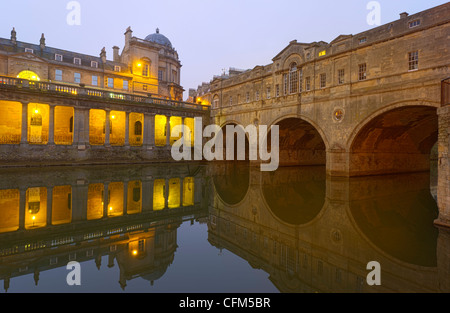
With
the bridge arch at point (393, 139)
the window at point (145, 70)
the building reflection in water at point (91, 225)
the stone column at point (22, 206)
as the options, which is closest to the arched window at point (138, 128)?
the window at point (145, 70)

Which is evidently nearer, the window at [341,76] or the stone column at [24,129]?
the window at [341,76]

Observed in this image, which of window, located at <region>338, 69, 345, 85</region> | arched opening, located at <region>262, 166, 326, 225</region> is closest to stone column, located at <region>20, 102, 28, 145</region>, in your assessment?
arched opening, located at <region>262, 166, 326, 225</region>

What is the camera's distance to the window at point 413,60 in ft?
54.0

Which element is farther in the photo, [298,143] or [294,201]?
[298,143]

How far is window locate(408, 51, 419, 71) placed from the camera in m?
16.5

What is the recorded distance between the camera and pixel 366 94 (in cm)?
1858

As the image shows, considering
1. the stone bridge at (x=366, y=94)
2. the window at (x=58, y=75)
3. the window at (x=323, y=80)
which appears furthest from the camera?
the window at (x=58, y=75)

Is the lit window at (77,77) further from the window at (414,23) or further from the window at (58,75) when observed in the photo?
the window at (414,23)

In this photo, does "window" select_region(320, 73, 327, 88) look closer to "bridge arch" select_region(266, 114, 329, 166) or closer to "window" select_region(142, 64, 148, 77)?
"bridge arch" select_region(266, 114, 329, 166)

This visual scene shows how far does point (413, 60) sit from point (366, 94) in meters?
3.29

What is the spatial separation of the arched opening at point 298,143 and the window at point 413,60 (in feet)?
34.1

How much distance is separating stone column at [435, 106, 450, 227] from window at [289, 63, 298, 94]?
1774 centimetres

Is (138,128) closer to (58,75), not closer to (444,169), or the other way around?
(58,75)

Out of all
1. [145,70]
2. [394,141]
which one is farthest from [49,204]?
[145,70]
